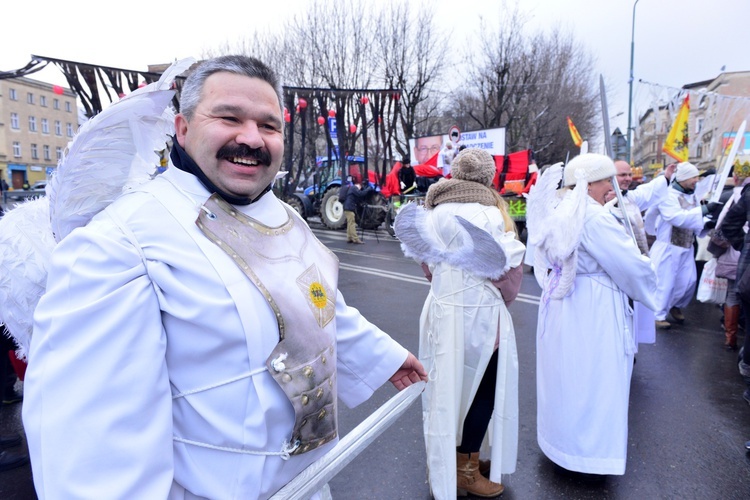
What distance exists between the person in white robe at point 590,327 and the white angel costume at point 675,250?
139 inches

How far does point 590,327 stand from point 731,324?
11.3ft

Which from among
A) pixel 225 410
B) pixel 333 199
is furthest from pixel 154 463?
pixel 333 199

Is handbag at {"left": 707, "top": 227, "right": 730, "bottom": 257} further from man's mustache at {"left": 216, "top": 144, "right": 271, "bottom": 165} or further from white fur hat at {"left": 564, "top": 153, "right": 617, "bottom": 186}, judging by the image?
man's mustache at {"left": 216, "top": 144, "right": 271, "bottom": 165}

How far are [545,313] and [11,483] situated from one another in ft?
11.0

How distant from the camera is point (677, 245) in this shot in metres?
6.27

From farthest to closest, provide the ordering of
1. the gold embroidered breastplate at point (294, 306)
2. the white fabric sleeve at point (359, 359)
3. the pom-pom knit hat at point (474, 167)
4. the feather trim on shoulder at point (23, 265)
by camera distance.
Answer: the pom-pom knit hat at point (474, 167), the feather trim on shoulder at point (23, 265), the white fabric sleeve at point (359, 359), the gold embroidered breastplate at point (294, 306)

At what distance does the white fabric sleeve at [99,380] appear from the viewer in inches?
36.2

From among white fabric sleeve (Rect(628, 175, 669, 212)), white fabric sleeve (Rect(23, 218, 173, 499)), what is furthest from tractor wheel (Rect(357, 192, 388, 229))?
white fabric sleeve (Rect(23, 218, 173, 499))

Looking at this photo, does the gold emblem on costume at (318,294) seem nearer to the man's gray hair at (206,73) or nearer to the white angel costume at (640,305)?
the man's gray hair at (206,73)

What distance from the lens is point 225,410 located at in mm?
1109

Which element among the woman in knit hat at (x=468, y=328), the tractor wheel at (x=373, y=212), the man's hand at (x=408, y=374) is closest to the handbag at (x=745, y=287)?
the woman in knit hat at (x=468, y=328)

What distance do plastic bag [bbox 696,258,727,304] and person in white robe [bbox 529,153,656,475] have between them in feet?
11.9

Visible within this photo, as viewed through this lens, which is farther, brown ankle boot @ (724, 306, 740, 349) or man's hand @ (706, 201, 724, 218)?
man's hand @ (706, 201, 724, 218)

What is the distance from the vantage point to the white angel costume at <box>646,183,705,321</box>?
19.5 feet
